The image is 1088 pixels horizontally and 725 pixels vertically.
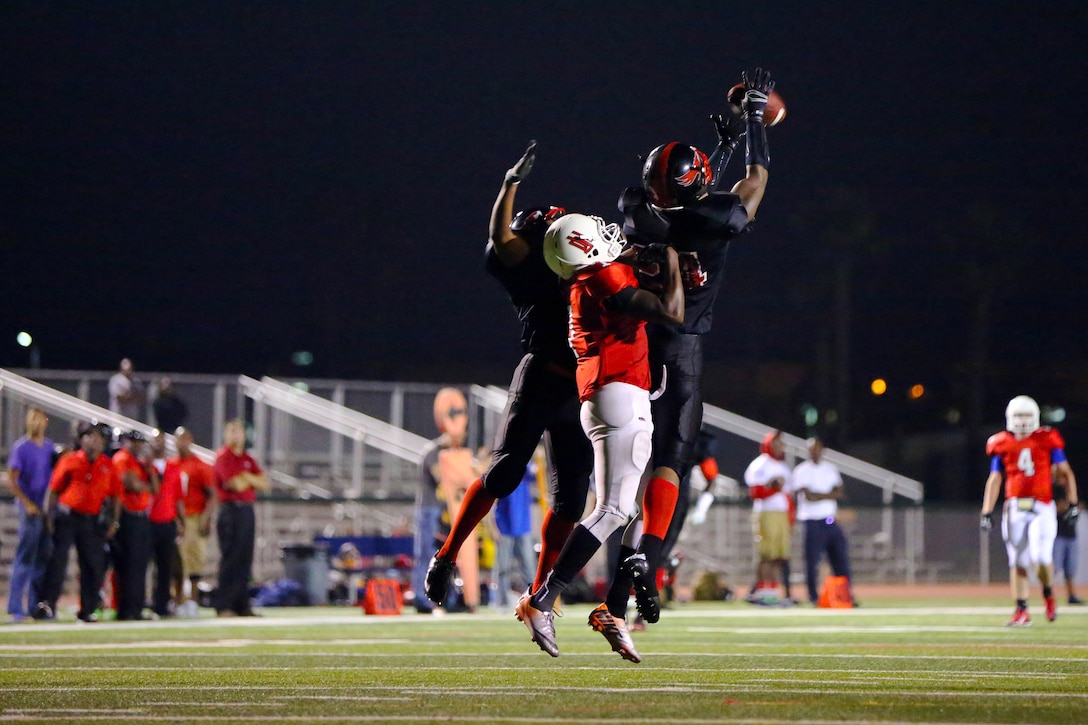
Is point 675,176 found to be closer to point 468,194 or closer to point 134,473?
point 134,473

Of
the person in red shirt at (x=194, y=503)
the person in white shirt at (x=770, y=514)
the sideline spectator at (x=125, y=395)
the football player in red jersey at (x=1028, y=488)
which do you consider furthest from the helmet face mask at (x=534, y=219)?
the sideline spectator at (x=125, y=395)

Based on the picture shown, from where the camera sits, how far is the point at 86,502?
13797 mm

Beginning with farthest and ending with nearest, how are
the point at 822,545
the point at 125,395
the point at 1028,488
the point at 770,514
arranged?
the point at 125,395 < the point at 770,514 < the point at 822,545 < the point at 1028,488

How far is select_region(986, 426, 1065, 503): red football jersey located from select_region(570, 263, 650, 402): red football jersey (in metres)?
7.89

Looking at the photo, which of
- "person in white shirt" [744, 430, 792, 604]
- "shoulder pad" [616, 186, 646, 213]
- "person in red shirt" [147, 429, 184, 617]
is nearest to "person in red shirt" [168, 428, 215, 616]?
"person in red shirt" [147, 429, 184, 617]

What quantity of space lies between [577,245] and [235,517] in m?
9.40

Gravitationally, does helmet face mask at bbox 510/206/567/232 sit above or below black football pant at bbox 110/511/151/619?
above

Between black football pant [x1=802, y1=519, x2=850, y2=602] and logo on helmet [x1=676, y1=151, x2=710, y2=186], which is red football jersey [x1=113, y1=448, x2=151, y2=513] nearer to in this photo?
black football pant [x1=802, y1=519, x2=850, y2=602]

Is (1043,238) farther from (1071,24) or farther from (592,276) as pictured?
(592,276)

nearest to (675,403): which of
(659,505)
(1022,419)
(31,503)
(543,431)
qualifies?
(659,505)

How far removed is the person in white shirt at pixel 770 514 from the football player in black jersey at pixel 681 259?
11.4m

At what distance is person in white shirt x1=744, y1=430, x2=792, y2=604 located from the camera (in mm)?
18688

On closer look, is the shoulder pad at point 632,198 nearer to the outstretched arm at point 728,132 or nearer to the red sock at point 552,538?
the outstretched arm at point 728,132

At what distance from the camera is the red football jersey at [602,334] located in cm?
664
